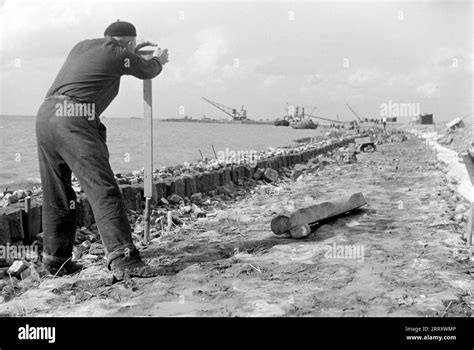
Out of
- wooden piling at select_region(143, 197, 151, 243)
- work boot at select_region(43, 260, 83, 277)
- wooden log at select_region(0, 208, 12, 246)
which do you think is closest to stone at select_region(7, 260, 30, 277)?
work boot at select_region(43, 260, 83, 277)

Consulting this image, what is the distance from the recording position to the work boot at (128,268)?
14.0 ft

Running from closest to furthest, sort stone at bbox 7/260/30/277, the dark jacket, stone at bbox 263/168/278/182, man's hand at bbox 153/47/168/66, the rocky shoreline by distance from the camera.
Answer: the dark jacket
stone at bbox 7/260/30/277
man's hand at bbox 153/47/168/66
the rocky shoreline
stone at bbox 263/168/278/182

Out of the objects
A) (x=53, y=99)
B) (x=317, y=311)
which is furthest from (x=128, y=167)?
(x=317, y=311)

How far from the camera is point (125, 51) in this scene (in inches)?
174

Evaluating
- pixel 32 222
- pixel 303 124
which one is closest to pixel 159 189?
pixel 32 222

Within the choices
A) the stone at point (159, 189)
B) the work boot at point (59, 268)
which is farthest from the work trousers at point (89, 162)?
the stone at point (159, 189)

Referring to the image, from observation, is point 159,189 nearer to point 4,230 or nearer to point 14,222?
point 14,222

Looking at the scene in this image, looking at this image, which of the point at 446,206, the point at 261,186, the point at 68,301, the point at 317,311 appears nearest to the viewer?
the point at 317,311

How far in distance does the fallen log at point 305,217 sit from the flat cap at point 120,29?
254cm

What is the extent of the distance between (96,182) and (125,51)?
1.17 meters

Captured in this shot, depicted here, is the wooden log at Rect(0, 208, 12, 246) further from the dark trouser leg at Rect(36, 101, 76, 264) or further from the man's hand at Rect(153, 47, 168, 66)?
the man's hand at Rect(153, 47, 168, 66)

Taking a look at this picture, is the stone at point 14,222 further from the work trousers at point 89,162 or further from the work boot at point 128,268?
the work boot at point 128,268

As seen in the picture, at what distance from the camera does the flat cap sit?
455 centimetres
